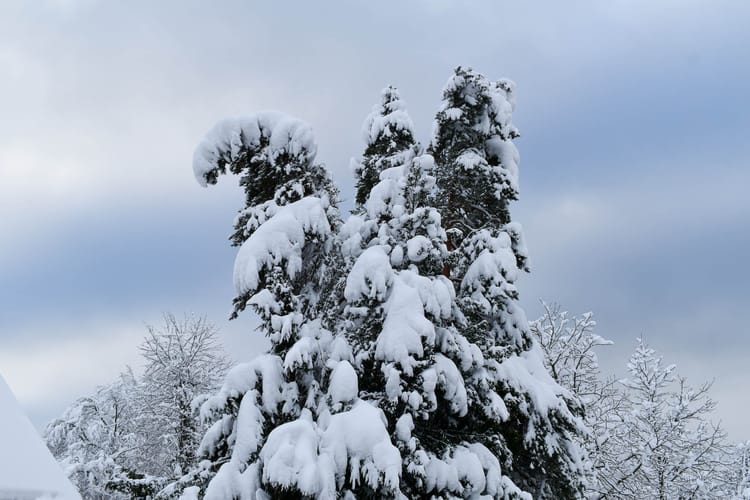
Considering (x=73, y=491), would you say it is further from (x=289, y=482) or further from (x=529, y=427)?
(x=529, y=427)

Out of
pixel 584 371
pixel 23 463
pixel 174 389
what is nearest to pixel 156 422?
pixel 174 389

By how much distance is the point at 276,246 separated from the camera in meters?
9.55

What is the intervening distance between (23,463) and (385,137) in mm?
11025

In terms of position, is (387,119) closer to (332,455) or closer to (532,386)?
(532,386)

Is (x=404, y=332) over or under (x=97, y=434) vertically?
under

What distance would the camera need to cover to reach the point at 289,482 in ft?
24.9

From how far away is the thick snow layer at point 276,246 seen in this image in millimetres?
9508

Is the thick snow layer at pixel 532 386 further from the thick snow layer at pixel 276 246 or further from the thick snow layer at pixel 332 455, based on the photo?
the thick snow layer at pixel 276 246

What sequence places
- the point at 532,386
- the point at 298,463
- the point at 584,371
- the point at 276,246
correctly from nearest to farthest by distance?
Answer: the point at 298,463
the point at 276,246
the point at 532,386
the point at 584,371

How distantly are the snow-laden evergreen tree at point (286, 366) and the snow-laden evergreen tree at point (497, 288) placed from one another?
9.15 ft

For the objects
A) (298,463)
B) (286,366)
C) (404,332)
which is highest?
(404,332)

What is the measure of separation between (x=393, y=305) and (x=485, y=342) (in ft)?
9.32

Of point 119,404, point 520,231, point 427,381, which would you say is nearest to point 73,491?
point 427,381

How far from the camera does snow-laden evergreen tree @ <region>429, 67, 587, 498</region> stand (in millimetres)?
11312
